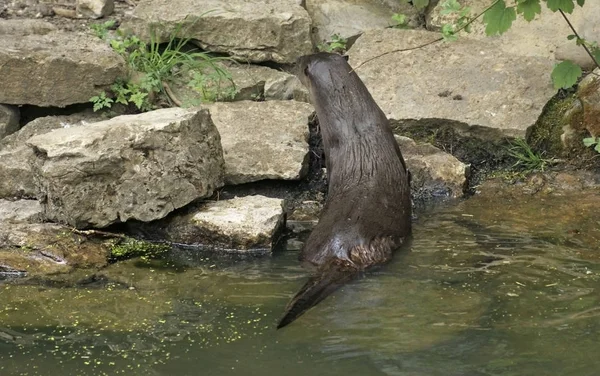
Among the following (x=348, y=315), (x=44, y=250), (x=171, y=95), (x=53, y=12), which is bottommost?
(x=348, y=315)

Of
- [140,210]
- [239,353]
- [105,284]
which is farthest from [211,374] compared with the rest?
[140,210]

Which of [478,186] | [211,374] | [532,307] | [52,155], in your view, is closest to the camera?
[211,374]

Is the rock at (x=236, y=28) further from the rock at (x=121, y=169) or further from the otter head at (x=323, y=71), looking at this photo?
the rock at (x=121, y=169)

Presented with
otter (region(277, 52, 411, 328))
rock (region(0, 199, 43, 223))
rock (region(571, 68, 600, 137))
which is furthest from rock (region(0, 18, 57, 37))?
rock (region(571, 68, 600, 137))

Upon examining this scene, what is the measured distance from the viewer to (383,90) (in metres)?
5.70

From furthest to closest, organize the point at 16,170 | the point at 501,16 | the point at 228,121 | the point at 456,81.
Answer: the point at 456,81 < the point at 228,121 < the point at 16,170 < the point at 501,16

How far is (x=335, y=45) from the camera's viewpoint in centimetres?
618

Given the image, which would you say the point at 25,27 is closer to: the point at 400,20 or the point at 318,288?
the point at 400,20

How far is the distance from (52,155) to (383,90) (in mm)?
2176

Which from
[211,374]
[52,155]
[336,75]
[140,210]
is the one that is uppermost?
[336,75]

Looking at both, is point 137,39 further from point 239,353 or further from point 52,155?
point 239,353

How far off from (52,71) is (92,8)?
1175mm

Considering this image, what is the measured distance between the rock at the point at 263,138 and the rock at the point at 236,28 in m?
0.52

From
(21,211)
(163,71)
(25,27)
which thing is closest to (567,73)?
(163,71)
